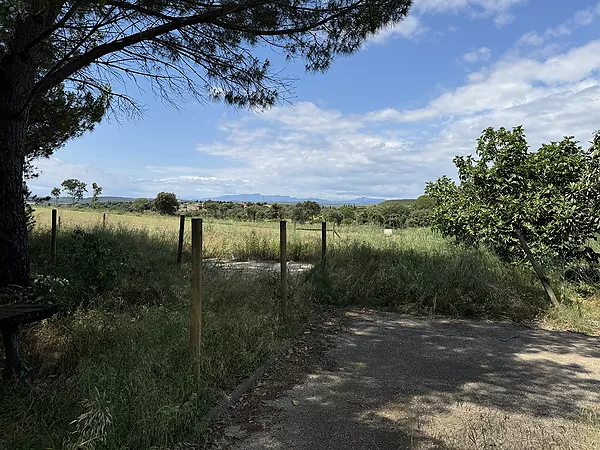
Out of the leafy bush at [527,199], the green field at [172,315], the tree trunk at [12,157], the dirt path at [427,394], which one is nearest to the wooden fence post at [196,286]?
the green field at [172,315]

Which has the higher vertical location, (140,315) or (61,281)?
(61,281)

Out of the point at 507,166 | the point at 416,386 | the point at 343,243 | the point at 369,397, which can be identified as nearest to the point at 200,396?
the point at 369,397

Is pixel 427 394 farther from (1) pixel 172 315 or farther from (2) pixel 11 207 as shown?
(2) pixel 11 207

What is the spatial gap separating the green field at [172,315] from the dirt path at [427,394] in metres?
0.41

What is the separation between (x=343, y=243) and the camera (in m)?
8.88

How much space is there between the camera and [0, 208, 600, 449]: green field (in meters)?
2.49

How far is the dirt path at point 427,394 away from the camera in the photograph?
265 cm

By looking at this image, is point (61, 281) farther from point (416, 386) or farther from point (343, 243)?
point (343, 243)

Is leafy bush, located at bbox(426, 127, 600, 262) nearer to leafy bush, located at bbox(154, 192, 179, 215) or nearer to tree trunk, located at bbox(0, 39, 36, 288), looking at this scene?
tree trunk, located at bbox(0, 39, 36, 288)

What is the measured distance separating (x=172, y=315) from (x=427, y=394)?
2.74 meters

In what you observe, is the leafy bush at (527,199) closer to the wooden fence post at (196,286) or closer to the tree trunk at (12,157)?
the wooden fence post at (196,286)

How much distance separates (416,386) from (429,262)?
375cm

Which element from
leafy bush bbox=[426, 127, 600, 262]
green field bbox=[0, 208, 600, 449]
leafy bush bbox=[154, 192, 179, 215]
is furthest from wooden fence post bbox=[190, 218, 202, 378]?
leafy bush bbox=[154, 192, 179, 215]

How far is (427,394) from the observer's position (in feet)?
11.0
